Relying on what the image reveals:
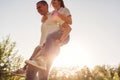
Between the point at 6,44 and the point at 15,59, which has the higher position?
the point at 6,44

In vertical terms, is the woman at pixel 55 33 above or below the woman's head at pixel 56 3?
below

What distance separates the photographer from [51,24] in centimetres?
378

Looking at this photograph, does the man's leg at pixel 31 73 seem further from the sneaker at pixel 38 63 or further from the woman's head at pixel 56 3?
the woman's head at pixel 56 3

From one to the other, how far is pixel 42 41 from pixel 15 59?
58.2 feet

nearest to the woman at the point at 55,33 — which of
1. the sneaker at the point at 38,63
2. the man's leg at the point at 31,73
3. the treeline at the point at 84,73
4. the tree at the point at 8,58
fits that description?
the sneaker at the point at 38,63

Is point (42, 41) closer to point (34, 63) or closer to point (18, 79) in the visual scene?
point (34, 63)

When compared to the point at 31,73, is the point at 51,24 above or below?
above

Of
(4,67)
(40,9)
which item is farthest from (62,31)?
(4,67)

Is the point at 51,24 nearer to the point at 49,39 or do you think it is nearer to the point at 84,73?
the point at 49,39

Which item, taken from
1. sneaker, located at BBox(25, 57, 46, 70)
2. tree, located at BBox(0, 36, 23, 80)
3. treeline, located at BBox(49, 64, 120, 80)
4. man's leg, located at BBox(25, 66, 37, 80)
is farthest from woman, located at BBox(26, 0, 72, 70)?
treeline, located at BBox(49, 64, 120, 80)

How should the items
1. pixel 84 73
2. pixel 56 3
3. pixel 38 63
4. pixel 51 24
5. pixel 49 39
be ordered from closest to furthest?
pixel 38 63, pixel 49 39, pixel 51 24, pixel 56 3, pixel 84 73

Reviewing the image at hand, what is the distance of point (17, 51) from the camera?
71.2 ft

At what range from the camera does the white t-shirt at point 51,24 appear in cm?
370

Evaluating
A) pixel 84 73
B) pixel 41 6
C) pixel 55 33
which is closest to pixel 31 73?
pixel 55 33
